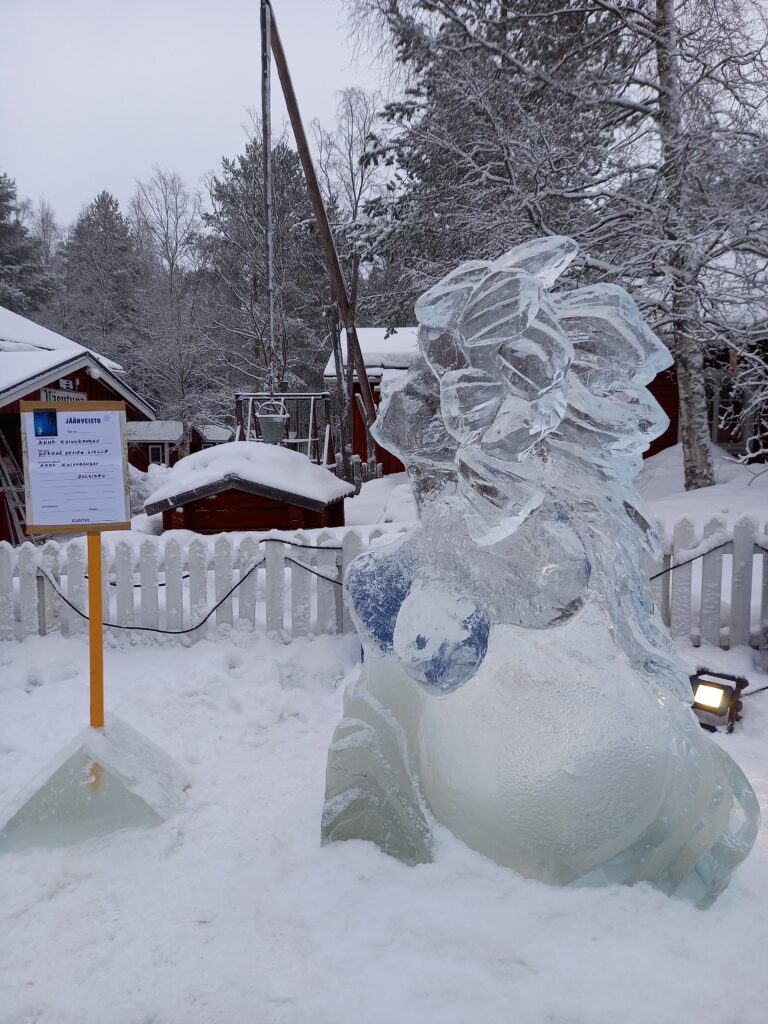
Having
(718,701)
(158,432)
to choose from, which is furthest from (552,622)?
(158,432)

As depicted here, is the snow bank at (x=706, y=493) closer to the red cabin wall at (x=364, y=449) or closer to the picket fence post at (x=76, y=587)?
the picket fence post at (x=76, y=587)

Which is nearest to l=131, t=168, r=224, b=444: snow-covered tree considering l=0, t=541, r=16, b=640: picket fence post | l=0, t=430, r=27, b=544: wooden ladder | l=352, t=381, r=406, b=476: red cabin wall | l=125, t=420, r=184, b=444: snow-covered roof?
l=125, t=420, r=184, b=444: snow-covered roof

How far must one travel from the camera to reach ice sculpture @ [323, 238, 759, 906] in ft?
7.07

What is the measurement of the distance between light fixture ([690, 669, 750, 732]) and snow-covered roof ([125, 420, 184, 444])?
2756 cm

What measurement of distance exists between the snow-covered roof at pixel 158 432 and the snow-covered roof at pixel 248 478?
21485mm

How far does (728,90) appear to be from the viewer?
9164 millimetres

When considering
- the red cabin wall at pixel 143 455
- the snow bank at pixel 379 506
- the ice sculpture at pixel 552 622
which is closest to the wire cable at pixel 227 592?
the ice sculpture at pixel 552 622

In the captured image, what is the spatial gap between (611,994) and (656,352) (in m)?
1.90

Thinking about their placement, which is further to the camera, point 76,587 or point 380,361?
point 380,361

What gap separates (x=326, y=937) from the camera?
2.24 meters

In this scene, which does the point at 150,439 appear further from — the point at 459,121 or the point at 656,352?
the point at 656,352

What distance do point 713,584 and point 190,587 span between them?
3.77m

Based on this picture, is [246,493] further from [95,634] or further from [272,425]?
[95,634]

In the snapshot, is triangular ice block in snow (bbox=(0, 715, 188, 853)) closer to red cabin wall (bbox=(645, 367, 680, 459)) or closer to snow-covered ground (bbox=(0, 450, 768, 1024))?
snow-covered ground (bbox=(0, 450, 768, 1024))
